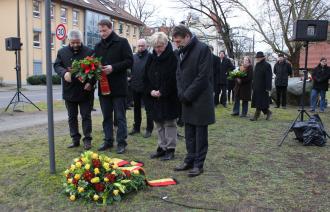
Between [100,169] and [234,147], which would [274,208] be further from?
[234,147]

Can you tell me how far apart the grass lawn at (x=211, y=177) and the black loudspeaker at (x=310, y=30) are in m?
2.08

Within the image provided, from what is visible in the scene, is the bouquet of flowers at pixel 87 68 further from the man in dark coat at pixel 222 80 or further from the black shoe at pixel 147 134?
the man in dark coat at pixel 222 80

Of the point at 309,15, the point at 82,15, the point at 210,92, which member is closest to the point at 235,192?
the point at 210,92

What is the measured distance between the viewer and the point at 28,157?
20.0ft

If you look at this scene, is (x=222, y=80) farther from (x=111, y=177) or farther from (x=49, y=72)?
(x=111, y=177)

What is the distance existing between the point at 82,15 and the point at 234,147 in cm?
4173

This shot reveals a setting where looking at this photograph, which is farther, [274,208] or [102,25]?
[102,25]

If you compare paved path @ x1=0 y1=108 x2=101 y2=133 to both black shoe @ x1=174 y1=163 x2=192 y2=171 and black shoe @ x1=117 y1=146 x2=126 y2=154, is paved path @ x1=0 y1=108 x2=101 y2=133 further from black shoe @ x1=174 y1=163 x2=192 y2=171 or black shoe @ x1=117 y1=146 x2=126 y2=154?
black shoe @ x1=174 y1=163 x2=192 y2=171

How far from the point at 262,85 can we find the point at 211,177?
6340mm

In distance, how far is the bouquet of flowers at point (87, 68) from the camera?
5777mm

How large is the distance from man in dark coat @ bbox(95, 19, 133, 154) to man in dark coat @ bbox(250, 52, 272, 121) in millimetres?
5534

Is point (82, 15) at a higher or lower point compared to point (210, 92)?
higher

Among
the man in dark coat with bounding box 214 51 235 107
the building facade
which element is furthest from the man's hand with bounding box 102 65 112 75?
the building facade

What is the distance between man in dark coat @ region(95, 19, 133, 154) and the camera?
6.09m
